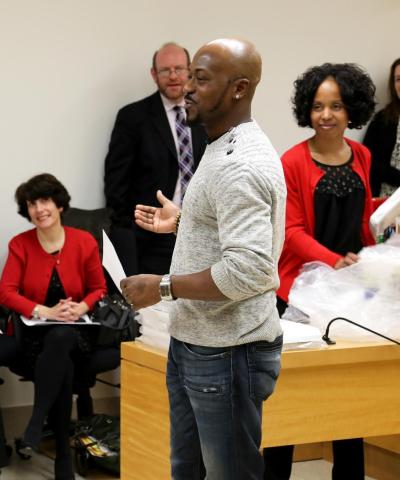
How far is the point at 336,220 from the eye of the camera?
3006mm

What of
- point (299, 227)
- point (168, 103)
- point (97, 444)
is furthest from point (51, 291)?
point (299, 227)

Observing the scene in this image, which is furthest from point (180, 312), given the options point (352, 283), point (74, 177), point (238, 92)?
point (74, 177)

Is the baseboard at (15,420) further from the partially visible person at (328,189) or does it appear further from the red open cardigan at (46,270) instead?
the partially visible person at (328,189)

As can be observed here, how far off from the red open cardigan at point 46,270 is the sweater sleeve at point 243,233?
232 cm

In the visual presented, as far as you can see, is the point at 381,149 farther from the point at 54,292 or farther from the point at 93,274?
the point at 54,292

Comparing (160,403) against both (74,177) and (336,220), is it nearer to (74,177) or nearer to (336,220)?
(336,220)

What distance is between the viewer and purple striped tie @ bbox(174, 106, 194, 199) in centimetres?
443

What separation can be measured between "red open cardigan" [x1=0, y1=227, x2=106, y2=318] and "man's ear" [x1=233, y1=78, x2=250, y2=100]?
2.29 meters

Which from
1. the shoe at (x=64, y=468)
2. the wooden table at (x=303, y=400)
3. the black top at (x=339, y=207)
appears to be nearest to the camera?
the wooden table at (x=303, y=400)

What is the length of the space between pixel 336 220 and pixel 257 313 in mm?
1245

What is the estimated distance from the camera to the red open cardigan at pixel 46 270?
4.00 metres

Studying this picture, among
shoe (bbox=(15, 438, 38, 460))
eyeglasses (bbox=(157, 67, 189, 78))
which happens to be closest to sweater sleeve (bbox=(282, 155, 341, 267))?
eyeglasses (bbox=(157, 67, 189, 78))

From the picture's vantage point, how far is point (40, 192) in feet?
13.3

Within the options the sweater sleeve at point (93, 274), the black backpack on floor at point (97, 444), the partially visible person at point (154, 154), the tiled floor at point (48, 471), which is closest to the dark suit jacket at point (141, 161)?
the partially visible person at point (154, 154)
